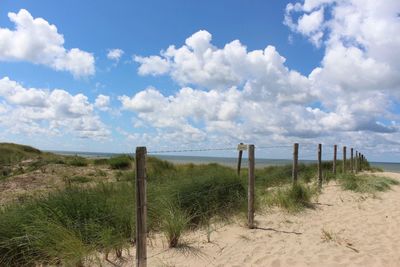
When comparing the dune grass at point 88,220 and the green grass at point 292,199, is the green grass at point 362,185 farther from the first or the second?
the dune grass at point 88,220

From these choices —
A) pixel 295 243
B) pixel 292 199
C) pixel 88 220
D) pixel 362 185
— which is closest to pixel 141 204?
pixel 88 220

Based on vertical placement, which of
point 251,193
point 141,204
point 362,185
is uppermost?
point 141,204

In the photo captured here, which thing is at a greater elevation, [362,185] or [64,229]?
[362,185]

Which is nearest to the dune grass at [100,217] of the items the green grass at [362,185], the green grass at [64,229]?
the green grass at [64,229]

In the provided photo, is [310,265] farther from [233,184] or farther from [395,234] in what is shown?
[233,184]

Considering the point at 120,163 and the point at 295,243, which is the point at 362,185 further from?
the point at 120,163

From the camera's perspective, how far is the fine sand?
549 centimetres

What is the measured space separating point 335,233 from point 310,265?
192cm

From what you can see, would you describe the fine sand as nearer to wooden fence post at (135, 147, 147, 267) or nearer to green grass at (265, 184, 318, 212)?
green grass at (265, 184, 318, 212)

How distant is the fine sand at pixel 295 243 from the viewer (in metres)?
5.49

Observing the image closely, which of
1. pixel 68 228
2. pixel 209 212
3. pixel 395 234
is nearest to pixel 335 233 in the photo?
pixel 395 234

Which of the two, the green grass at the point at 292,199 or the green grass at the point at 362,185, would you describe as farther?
the green grass at the point at 362,185

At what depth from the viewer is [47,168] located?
19125 millimetres

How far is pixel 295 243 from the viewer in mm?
6363
